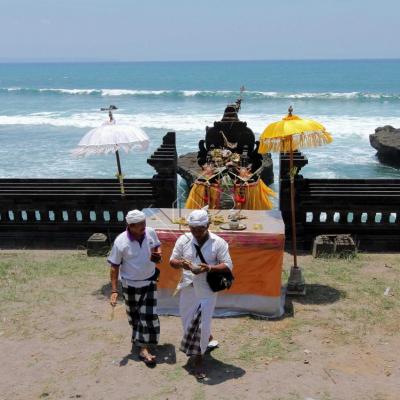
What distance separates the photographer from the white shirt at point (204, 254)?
202 inches

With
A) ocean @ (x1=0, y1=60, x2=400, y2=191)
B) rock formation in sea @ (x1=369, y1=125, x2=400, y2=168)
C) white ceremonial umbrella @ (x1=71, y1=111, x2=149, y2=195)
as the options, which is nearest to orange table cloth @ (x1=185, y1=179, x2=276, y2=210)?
white ceremonial umbrella @ (x1=71, y1=111, x2=149, y2=195)

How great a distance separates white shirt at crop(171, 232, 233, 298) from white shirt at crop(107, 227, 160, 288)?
38cm

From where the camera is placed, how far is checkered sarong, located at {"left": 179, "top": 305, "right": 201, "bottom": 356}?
532 centimetres

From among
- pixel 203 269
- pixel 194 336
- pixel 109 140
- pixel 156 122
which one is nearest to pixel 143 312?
pixel 194 336

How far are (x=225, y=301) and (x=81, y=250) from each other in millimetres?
3680

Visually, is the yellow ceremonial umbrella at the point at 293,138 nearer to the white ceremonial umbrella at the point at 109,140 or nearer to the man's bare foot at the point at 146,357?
the white ceremonial umbrella at the point at 109,140

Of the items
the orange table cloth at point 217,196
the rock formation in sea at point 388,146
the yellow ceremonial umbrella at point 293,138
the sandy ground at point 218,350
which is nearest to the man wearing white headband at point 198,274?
the sandy ground at point 218,350

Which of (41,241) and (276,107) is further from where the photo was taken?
(276,107)

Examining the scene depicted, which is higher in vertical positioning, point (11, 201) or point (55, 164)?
point (11, 201)

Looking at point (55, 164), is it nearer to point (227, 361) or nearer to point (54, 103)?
point (227, 361)

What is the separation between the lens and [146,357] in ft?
18.1

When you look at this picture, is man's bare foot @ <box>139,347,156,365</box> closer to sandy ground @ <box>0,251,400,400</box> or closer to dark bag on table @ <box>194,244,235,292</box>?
sandy ground @ <box>0,251,400,400</box>

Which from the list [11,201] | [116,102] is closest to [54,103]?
[116,102]

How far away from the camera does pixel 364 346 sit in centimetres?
586
